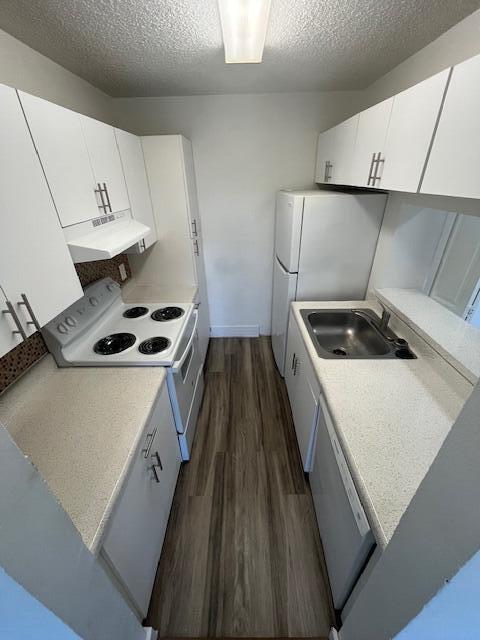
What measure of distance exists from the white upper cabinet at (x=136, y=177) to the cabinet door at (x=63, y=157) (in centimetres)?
46

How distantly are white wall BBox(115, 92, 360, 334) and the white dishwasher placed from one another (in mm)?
1987

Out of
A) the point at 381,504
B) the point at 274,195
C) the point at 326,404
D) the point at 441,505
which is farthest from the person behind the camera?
the point at 274,195

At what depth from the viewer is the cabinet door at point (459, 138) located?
81 cm

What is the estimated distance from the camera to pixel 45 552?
517mm

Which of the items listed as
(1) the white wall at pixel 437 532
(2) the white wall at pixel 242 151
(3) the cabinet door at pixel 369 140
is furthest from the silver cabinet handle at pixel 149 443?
(2) the white wall at pixel 242 151

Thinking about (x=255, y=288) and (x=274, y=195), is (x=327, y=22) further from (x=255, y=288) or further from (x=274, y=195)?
(x=255, y=288)

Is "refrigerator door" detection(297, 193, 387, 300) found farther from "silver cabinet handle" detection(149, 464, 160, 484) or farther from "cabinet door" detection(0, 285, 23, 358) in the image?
"cabinet door" detection(0, 285, 23, 358)

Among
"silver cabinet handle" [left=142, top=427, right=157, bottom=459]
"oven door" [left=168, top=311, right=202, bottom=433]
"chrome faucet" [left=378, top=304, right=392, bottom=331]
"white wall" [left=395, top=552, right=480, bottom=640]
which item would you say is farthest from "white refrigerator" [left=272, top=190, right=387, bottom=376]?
"white wall" [left=395, top=552, right=480, bottom=640]

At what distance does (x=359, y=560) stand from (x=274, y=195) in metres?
2.69

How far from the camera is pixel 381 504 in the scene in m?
0.80

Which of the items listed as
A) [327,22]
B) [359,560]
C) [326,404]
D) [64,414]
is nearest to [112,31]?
[327,22]

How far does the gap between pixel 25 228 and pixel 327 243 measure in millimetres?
1790

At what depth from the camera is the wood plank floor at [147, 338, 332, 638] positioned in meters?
1.20

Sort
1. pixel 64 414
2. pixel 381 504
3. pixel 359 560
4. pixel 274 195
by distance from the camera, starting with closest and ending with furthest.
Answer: pixel 381 504, pixel 359 560, pixel 64 414, pixel 274 195
